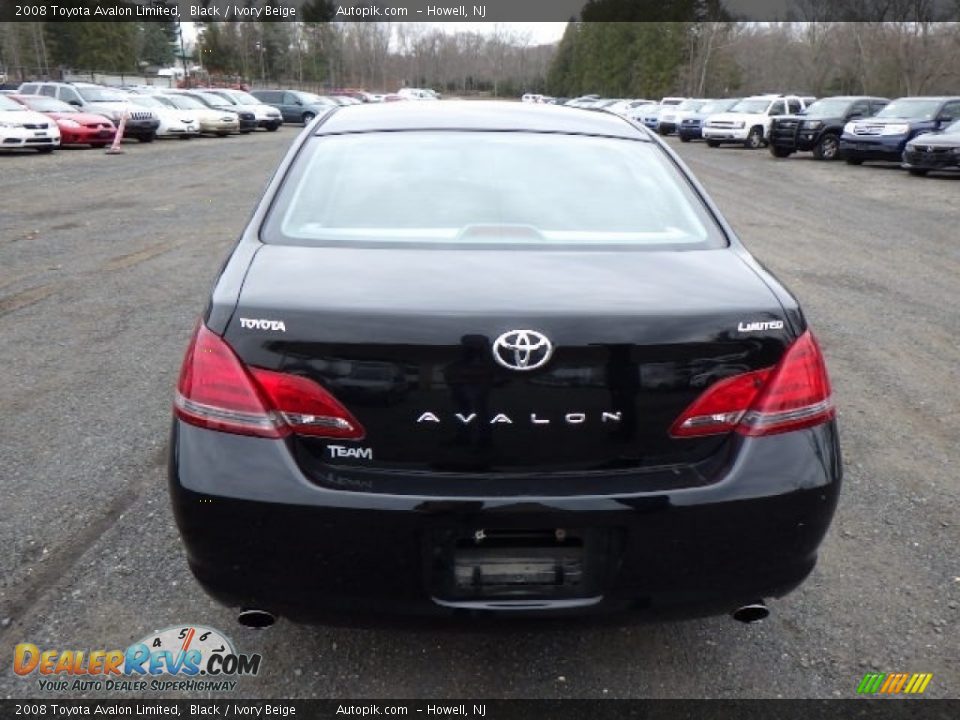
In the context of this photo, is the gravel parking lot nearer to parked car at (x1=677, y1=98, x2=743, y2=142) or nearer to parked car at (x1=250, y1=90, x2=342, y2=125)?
parked car at (x1=677, y1=98, x2=743, y2=142)

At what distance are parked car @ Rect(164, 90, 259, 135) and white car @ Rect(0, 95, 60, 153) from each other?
10638 mm

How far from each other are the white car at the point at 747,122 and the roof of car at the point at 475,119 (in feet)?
86.6

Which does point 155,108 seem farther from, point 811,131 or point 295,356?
point 295,356

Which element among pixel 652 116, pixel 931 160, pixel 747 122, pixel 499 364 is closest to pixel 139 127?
pixel 747 122

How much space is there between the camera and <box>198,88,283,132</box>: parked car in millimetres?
32594

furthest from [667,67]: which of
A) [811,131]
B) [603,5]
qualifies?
[811,131]

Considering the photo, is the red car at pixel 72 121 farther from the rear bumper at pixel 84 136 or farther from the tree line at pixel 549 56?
the tree line at pixel 549 56

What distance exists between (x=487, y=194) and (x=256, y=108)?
3291 centimetres

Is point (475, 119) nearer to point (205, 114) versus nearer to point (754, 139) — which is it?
point (754, 139)

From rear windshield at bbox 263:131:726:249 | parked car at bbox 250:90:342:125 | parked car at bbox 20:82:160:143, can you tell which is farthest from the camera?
parked car at bbox 250:90:342:125

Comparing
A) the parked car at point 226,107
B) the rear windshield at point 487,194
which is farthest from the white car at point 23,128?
the rear windshield at point 487,194

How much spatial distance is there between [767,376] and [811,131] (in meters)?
24.2

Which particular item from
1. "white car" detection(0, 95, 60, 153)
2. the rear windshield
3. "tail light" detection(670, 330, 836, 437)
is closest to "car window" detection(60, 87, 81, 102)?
"white car" detection(0, 95, 60, 153)

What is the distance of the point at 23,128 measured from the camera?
61.2 ft
